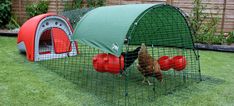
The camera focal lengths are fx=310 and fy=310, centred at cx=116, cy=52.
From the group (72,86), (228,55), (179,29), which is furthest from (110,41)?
(228,55)

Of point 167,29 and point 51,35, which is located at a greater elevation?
point 167,29

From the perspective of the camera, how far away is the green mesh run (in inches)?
170

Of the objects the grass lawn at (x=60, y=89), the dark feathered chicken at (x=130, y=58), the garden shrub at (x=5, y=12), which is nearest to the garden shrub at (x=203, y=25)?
the grass lawn at (x=60, y=89)

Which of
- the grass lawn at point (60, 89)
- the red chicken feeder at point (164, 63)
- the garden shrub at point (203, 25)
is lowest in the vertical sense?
the grass lawn at point (60, 89)

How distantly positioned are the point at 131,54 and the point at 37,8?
17.6 feet

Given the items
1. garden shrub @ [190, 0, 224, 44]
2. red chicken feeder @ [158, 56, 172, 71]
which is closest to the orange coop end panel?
red chicken feeder @ [158, 56, 172, 71]

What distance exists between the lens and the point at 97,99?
3.61m

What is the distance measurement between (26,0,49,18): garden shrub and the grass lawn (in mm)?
3543

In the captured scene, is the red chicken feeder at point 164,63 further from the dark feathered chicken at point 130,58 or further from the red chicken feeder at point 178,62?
the dark feathered chicken at point 130,58

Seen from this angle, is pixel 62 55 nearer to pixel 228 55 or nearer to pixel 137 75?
pixel 137 75

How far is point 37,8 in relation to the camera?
8.90m

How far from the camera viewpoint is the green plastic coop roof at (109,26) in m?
3.39

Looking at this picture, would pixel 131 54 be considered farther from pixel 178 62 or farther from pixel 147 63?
pixel 178 62

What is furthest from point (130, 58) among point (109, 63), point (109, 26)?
point (109, 26)
